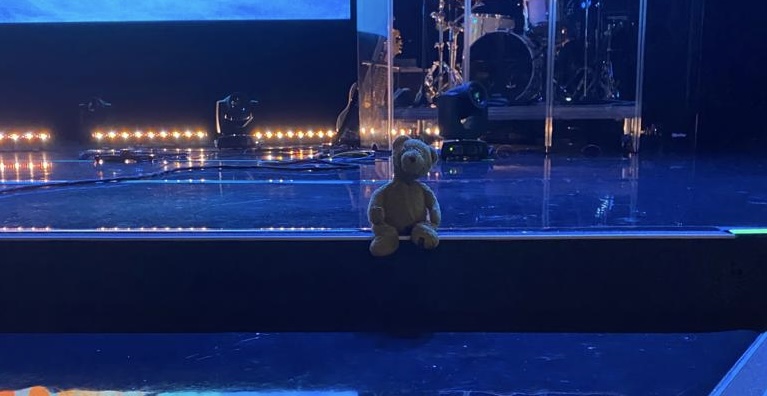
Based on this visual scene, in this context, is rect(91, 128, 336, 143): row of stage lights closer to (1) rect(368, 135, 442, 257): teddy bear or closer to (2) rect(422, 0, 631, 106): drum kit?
(2) rect(422, 0, 631, 106): drum kit

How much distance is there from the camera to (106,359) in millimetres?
1075

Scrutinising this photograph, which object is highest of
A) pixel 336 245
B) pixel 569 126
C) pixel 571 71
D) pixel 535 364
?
pixel 571 71

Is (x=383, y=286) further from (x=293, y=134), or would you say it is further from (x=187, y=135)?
(x=187, y=135)

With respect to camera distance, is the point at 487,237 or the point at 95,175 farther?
the point at 95,175

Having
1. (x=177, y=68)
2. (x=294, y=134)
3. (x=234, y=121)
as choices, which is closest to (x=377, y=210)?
(x=234, y=121)

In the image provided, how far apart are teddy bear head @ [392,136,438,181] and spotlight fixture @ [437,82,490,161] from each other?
1.44m

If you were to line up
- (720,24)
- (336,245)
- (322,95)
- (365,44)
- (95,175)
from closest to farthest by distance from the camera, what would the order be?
(336,245) → (95,175) → (720,24) → (365,44) → (322,95)

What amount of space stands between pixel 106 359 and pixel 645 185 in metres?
1.51

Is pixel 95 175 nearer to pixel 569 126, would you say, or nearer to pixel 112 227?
pixel 112 227

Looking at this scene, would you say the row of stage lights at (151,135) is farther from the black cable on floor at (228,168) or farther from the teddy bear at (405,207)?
the teddy bear at (405,207)

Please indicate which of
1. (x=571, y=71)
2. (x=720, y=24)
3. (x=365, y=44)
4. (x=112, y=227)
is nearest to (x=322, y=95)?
(x=365, y=44)

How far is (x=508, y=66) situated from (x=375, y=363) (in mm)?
2635

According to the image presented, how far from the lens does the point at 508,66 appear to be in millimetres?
3363

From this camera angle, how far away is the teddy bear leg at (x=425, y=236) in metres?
1.10
